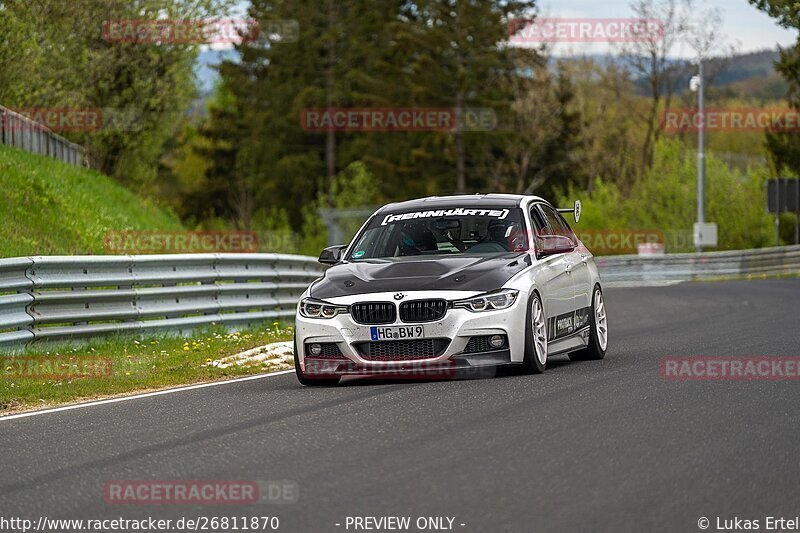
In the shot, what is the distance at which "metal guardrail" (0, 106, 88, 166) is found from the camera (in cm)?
2664

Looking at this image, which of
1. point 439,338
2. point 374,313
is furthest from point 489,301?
point 374,313

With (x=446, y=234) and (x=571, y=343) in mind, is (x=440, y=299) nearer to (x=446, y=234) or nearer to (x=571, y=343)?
(x=446, y=234)

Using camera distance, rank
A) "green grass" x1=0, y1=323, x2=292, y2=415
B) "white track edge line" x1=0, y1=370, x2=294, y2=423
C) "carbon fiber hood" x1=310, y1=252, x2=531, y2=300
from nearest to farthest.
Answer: "white track edge line" x1=0, y1=370, x2=294, y2=423, "carbon fiber hood" x1=310, y1=252, x2=531, y2=300, "green grass" x1=0, y1=323, x2=292, y2=415

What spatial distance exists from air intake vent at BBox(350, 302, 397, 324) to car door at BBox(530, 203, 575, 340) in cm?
147

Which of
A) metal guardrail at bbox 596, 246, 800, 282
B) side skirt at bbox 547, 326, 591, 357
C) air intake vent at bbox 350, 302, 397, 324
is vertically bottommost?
metal guardrail at bbox 596, 246, 800, 282

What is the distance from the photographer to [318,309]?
38.1 feet

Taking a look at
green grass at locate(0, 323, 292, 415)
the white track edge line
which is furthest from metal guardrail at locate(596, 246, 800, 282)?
the white track edge line

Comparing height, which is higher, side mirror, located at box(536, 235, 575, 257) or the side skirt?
side mirror, located at box(536, 235, 575, 257)

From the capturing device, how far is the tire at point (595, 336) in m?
13.6

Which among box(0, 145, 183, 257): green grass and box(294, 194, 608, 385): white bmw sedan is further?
box(0, 145, 183, 257): green grass

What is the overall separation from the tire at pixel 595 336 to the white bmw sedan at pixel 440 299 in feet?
1.75

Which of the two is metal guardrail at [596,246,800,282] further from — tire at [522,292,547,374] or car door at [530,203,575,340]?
tire at [522,292,547,374]

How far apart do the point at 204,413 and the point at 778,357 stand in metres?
5.83

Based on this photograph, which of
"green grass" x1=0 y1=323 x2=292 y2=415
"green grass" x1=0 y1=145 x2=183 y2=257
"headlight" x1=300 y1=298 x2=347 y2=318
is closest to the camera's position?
"headlight" x1=300 y1=298 x2=347 y2=318
